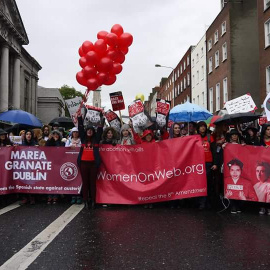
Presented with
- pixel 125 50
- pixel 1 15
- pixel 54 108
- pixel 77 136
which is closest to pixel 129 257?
pixel 77 136

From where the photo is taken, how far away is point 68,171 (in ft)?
25.9

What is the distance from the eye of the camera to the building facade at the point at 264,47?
2182 centimetres

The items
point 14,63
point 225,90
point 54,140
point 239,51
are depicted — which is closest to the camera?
point 54,140

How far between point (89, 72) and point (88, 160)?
211cm

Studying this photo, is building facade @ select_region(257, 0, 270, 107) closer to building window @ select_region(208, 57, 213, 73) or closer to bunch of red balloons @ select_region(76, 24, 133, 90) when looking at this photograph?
building window @ select_region(208, 57, 213, 73)

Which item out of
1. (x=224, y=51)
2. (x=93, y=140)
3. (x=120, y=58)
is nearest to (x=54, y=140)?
(x=93, y=140)

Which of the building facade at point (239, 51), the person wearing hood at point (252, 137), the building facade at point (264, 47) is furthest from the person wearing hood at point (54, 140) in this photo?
the building facade at point (239, 51)

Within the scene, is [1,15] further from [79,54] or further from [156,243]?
[156,243]

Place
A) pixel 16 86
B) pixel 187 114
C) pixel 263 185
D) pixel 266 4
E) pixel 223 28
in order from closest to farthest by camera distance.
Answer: pixel 263 185
pixel 187 114
pixel 266 4
pixel 223 28
pixel 16 86

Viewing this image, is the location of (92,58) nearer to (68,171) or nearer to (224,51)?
(68,171)

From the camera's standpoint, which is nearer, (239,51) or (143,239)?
(143,239)

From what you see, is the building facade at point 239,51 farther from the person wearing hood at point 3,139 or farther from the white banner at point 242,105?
the person wearing hood at point 3,139

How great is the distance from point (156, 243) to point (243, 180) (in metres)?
3.04

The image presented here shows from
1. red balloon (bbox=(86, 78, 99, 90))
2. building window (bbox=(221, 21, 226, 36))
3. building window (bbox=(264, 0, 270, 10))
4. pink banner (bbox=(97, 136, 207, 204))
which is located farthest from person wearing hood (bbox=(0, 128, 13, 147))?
building window (bbox=(221, 21, 226, 36))
